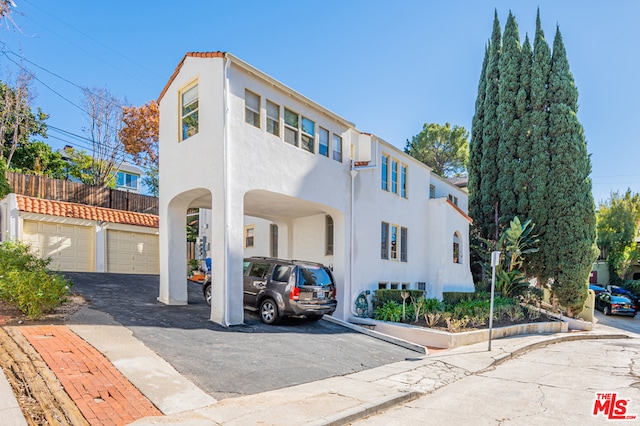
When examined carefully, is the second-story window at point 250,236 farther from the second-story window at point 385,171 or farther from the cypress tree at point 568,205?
the cypress tree at point 568,205

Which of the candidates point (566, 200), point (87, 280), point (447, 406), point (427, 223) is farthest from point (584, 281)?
point (87, 280)

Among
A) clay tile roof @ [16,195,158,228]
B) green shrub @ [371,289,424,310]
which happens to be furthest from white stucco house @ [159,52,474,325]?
clay tile roof @ [16,195,158,228]

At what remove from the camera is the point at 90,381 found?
562 cm

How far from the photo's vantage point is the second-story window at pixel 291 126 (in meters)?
12.3

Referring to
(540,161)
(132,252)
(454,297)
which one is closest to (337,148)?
(454,297)

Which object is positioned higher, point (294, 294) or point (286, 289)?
point (286, 289)

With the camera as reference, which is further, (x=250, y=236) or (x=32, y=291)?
(x=250, y=236)

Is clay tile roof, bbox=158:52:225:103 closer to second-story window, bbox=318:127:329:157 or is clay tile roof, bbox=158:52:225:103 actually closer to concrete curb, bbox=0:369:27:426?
second-story window, bbox=318:127:329:157

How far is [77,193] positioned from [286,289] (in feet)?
43.5

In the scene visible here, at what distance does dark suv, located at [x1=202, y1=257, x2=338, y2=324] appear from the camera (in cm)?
1028

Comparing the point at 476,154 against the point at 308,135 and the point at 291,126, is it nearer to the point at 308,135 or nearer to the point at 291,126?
the point at 308,135

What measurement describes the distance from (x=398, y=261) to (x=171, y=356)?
1172 centimetres

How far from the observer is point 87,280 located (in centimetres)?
1420
